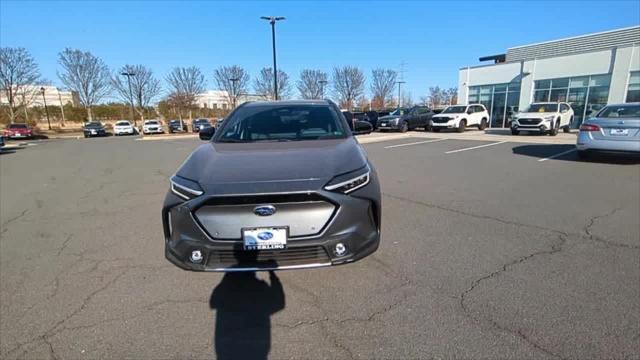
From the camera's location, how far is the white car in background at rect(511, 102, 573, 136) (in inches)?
632

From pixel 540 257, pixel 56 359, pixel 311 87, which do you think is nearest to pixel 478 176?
pixel 540 257

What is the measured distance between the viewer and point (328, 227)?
2.29 metres

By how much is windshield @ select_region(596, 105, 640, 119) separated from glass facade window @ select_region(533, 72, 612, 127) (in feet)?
50.9

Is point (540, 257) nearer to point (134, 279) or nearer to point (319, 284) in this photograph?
point (319, 284)

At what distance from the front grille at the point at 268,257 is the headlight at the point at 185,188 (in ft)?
1.46

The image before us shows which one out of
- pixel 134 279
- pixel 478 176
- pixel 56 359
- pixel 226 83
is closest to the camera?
pixel 56 359

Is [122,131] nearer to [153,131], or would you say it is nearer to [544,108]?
[153,131]

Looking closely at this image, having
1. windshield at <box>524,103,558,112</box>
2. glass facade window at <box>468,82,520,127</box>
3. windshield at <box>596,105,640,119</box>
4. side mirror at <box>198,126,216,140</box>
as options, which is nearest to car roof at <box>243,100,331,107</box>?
side mirror at <box>198,126,216,140</box>

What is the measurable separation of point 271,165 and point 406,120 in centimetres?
2125

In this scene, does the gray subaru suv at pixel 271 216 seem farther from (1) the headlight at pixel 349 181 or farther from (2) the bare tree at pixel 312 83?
(2) the bare tree at pixel 312 83

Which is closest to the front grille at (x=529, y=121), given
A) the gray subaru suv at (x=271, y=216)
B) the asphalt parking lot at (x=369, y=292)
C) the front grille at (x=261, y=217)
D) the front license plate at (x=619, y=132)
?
the front license plate at (x=619, y=132)

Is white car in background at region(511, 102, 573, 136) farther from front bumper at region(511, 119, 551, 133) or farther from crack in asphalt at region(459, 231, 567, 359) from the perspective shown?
crack in asphalt at region(459, 231, 567, 359)

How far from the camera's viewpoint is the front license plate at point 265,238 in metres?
2.25

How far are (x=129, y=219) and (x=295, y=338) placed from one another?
12.3 ft
